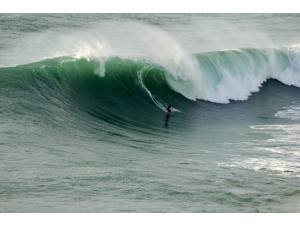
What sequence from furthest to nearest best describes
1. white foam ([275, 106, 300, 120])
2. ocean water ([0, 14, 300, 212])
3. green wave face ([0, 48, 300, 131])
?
green wave face ([0, 48, 300, 131]), white foam ([275, 106, 300, 120]), ocean water ([0, 14, 300, 212])

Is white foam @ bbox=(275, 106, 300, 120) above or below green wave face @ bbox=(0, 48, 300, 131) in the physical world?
below

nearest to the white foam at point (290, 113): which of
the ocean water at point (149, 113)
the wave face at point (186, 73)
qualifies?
the ocean water at point (149, 113)

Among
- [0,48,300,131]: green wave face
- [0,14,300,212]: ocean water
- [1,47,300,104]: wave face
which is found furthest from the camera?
[1,47,300,104]: wave face

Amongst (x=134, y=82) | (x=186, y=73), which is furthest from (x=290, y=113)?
(x=134, y=82)

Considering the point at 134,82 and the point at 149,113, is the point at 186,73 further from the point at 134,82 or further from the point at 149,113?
the point at 149,113

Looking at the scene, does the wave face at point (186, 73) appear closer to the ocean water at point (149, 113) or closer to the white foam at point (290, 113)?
the ocean water at point (149, 113)

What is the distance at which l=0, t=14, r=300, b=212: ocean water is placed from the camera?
264 inches

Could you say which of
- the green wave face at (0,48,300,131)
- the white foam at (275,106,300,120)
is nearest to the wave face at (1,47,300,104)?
the green wave face at (0,48,300,131)

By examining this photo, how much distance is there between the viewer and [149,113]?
9414mm

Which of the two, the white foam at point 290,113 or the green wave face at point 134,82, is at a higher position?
the green wave face at point 134,82

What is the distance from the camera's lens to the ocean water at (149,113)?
671 centimetres

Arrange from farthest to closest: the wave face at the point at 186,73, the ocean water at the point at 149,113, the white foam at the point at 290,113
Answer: the wave face at the point at 186,73, the white foam at the point at 290,113, the ocean water at the point at 149,113

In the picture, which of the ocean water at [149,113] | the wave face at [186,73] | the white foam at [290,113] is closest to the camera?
the ocean water at [149,113]

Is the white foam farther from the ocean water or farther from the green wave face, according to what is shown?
the green wave face
